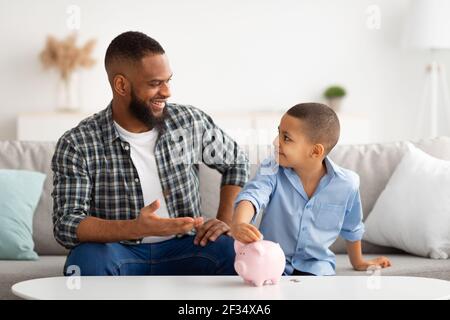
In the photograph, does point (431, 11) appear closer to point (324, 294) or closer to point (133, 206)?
point (133, 206)

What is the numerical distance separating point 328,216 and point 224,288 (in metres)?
0.55

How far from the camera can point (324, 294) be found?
1.72 m

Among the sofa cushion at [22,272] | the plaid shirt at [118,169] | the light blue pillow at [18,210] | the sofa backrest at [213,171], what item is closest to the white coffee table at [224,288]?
the plaid shirt at [118,169]

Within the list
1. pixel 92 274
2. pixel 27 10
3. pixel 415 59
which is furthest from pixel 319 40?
pixel 92 274

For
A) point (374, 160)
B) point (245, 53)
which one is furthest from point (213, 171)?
point (245, 53)

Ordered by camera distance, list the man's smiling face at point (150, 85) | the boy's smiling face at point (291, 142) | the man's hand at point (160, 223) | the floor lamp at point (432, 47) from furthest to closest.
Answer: the floor lamp at point (432, 47) → the man's smiling face at point (150, 85) → the boy's smiling face at point (291, 142) → the man's hand at point (160, 223)

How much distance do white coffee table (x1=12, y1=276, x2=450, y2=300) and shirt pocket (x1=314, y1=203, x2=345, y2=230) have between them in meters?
0.32

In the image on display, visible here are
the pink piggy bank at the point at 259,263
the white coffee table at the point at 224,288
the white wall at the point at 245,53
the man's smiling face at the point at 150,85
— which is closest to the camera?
the white coffee table at the point at 224,288

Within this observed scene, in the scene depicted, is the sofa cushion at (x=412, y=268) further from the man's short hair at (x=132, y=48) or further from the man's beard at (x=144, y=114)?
the man's short hair at (x=132, y=48)

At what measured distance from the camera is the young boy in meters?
2.18

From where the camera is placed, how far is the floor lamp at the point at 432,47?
524 centimetres

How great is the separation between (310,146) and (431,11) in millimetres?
3352

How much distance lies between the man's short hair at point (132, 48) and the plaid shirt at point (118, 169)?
0.52ft

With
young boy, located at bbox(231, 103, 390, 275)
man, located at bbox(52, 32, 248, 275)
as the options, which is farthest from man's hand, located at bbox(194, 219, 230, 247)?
young boy, located at bbox(231, 103, 390, 275)
